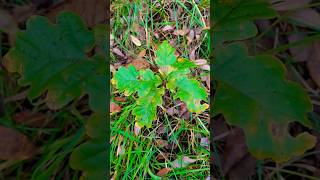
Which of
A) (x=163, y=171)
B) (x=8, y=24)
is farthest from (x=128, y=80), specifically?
(x=8, y=24)

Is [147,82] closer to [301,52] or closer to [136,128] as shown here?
[136,128]

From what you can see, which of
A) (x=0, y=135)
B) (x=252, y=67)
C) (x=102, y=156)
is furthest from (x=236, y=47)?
(x=0, y=135)

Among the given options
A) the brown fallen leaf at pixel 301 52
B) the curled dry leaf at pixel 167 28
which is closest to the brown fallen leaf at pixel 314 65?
the brown fallen leaf at pixel 301 52

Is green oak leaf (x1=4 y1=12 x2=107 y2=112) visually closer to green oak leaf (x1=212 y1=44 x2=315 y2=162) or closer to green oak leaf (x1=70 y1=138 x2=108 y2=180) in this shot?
green oak leaf (x1=70 y1=138 x2=108 y2=180)

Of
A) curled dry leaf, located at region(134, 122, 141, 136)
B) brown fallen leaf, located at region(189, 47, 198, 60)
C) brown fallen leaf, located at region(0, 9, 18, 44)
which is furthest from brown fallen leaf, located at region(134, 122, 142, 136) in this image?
brown fallen leaf, located at region(0, 9, 18, 44)

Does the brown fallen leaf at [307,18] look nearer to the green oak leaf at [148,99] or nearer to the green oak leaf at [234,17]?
the green oak leaf at [234,17]

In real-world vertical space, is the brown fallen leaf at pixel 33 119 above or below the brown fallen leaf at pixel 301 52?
below

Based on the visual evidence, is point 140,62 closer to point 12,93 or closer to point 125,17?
point 125,17
